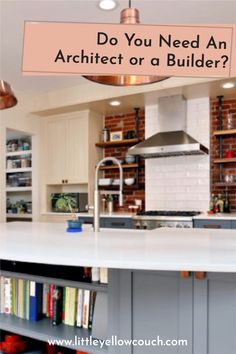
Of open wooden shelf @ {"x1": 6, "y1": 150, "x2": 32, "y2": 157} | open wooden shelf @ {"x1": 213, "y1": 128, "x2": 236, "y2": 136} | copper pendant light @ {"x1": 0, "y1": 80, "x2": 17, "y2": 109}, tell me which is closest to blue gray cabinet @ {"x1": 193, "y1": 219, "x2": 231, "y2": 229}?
open wooden shelf @ {"x1": 213, "y1": 128, "x2": 236, "y2": 136}

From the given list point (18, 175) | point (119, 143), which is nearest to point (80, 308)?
point (119, 143)

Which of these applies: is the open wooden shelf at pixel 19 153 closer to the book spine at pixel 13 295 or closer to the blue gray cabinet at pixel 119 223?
the blue gray cabinet at pixel 119 223

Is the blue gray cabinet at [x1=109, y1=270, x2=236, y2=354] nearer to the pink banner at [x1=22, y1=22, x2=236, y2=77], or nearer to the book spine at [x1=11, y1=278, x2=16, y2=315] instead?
the book spine at [x1=11, y1=278, x2=16, y2=315]

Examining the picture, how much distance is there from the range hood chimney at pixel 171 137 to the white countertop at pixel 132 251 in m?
2.08

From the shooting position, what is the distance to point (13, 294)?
191 centimetres

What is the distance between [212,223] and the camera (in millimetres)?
3406

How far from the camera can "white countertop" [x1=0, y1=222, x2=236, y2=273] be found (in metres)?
1.12

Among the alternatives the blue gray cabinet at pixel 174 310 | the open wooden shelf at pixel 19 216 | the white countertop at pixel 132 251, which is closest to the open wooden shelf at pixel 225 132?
the white countertop at pixel 132 251

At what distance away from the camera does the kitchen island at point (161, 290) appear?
49.1 inches

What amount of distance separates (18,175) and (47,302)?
5.17 metres

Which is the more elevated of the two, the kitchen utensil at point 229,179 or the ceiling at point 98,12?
the ceiling at point 98,12

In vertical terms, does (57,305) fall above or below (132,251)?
below

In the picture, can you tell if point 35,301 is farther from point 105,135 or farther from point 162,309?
point 105,135

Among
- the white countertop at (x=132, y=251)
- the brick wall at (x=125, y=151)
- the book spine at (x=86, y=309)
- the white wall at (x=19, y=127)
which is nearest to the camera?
the white countertop at (x=132, y=251)
